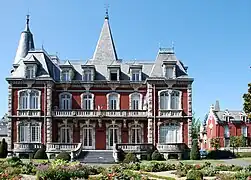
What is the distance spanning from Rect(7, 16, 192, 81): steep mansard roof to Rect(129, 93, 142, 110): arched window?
6.63ft

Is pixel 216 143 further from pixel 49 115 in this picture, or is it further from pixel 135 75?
pixel 49 115

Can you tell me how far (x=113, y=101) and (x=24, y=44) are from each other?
50.3 ft

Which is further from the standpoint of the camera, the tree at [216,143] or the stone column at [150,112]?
the tree at [216,143]

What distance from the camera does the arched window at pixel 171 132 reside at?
4169cm

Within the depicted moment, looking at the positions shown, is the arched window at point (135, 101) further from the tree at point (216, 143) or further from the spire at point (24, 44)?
the tree at point (216, 143)

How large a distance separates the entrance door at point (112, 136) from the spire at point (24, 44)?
15561 mm

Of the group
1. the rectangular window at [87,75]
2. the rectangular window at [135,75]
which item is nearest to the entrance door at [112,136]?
the rectangular window at [135,75]

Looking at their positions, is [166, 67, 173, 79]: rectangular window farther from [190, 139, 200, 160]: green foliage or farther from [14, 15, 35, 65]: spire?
[14, 15, 35, 65]: spire

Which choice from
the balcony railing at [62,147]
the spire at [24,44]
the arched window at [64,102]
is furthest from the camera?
the spire at [24,44]

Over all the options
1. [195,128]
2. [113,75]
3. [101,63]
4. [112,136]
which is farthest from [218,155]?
[195,128]

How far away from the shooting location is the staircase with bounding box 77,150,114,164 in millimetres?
36625

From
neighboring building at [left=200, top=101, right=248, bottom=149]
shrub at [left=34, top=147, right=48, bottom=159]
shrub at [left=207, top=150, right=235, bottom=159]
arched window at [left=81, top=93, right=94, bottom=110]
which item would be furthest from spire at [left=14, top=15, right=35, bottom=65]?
neighboring building at [left=200, top=101, right=248, bottom=149]

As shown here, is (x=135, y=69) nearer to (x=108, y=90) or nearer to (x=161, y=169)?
(x=108, y=90)

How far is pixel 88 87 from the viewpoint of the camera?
142ft
